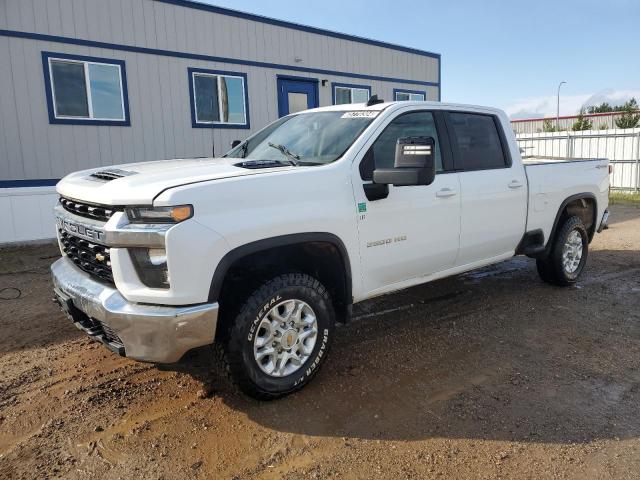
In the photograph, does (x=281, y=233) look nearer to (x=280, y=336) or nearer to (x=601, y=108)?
(x=280, y=336)

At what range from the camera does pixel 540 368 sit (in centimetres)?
380

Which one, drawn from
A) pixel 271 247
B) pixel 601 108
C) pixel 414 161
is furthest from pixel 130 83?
pixel 601 108

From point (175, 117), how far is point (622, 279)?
28.5ft

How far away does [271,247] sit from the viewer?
3.09 metres

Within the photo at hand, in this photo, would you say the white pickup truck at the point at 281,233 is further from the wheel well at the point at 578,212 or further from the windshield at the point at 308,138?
the wheel well at the point at 578,212

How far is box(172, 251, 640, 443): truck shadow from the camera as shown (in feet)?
10.1

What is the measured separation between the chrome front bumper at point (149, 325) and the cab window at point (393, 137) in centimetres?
154

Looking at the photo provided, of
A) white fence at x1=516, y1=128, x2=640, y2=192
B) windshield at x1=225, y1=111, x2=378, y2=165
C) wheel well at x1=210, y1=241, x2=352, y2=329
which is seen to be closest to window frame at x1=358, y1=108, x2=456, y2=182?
windshield at x1=225, y1=111, x2=378, y2=165

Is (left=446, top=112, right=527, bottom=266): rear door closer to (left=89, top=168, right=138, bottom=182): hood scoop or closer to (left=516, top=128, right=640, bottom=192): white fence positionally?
(left=89, top=168, right=138, bottom=182): hood scoop

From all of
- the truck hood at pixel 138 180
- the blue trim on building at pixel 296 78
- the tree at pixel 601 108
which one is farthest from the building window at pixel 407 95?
the tree at pixel 601 108

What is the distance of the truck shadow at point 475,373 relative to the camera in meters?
3.07

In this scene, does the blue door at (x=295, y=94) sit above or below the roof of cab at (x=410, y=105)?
above

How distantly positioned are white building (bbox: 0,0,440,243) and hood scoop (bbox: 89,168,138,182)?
592 cm

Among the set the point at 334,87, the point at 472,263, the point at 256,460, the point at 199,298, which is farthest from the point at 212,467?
the point at 334,87
